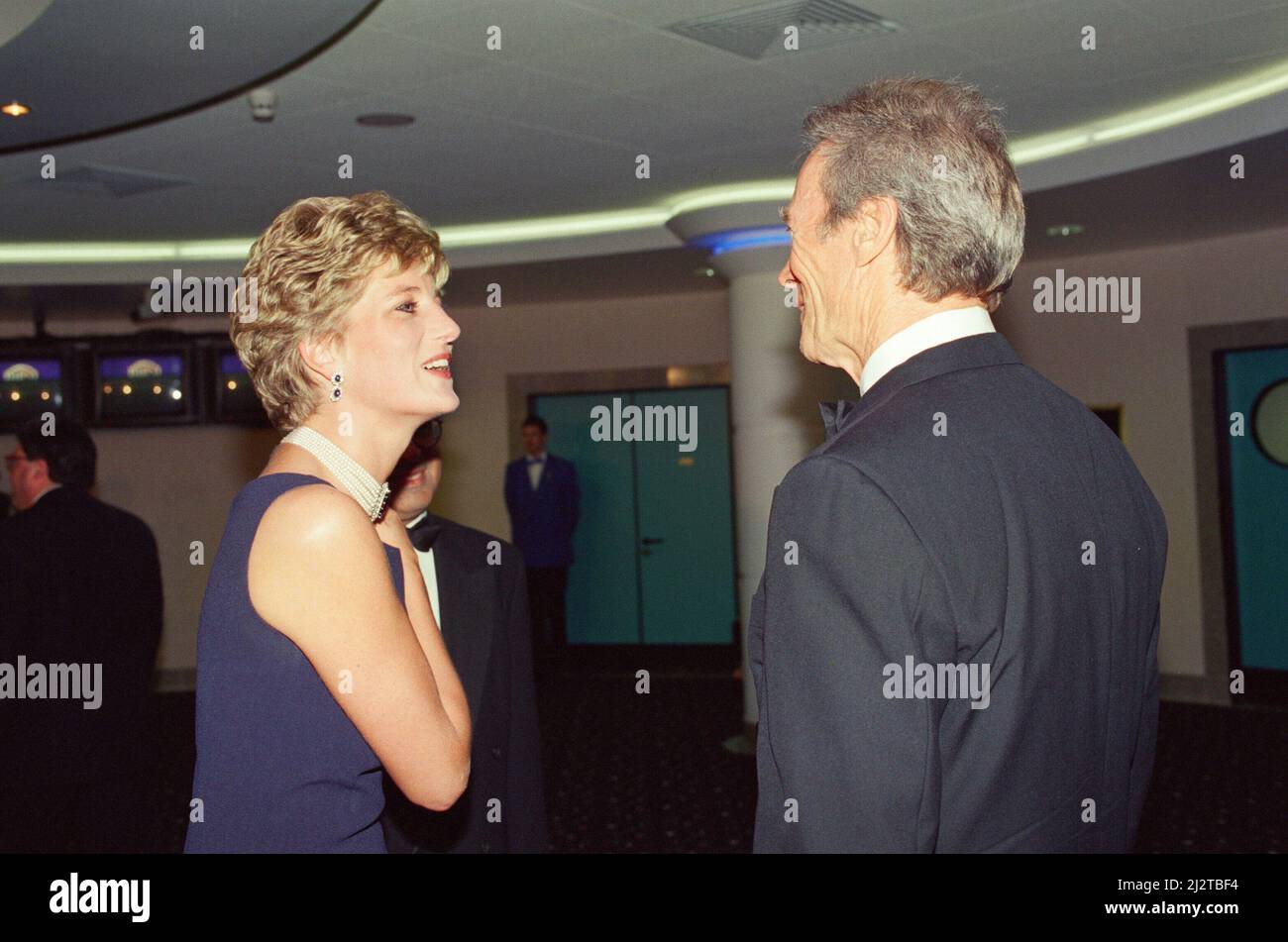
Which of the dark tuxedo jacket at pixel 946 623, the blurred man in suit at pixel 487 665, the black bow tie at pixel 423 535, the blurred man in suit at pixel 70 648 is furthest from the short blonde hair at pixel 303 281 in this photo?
the blurred man in suit at pixel 70 648

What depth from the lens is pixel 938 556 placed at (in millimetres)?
1071

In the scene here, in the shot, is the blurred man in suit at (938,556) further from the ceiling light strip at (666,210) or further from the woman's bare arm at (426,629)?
the ceiling light strip at (666,210)

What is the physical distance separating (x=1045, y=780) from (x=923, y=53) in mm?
3703

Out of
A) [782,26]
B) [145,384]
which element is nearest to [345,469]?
[782,26]

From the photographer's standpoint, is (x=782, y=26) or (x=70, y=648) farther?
(x=782, y=26)

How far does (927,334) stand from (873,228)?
12 cm

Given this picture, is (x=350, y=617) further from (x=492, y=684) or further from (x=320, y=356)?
(x=492, y=684)

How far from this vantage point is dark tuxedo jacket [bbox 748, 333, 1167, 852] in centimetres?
106

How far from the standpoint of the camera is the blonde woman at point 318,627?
1.33 metres

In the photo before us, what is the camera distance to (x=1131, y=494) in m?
1.29

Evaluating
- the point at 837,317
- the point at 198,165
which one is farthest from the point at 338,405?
the point at 198,165

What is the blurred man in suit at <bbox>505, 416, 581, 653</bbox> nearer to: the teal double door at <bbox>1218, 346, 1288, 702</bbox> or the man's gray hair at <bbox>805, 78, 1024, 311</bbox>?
the teal double door at <bbox>1218, 346, 1288, 702</bbox>

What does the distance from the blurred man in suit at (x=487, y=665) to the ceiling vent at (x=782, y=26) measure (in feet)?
6.88
